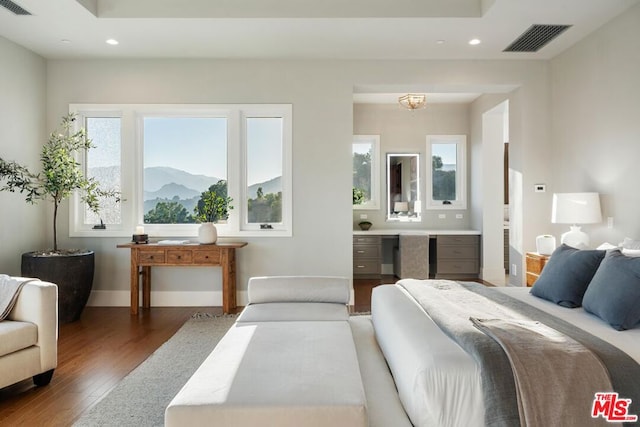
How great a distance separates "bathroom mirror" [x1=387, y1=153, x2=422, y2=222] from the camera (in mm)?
7164

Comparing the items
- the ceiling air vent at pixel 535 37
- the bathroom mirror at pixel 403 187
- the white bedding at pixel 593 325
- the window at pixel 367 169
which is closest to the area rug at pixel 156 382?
the white bedding at pixel 593 325

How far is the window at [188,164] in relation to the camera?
4859 millimetres

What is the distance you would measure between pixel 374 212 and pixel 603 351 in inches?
220

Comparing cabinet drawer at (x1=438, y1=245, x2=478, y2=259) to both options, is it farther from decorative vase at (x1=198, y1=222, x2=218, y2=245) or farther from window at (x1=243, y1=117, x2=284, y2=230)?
decorative vase at (x1=198, y1=222, x2=218, y2=245)

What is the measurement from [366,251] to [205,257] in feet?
9.70

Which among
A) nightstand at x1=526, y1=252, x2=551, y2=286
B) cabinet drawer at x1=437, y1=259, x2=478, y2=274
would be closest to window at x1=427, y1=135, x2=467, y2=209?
cabinet drawer at x1=437, y1=259, x2=478, y2=274

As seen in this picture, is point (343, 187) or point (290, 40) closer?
point (290, 40)

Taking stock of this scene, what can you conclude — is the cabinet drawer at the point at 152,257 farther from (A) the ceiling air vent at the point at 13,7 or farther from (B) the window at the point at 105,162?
(A) the ceiling air vent at the point at 13,7

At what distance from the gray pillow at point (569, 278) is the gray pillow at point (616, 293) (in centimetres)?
13

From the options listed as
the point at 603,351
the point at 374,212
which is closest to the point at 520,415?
the point at 603,351

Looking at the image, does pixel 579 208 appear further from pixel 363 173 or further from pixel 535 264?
pixel 363 173

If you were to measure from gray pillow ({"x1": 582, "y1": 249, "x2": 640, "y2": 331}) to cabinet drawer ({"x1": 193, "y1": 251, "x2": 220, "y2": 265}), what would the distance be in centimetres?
344

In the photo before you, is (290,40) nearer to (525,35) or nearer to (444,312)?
(525,35)

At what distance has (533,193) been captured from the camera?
4922 mm
